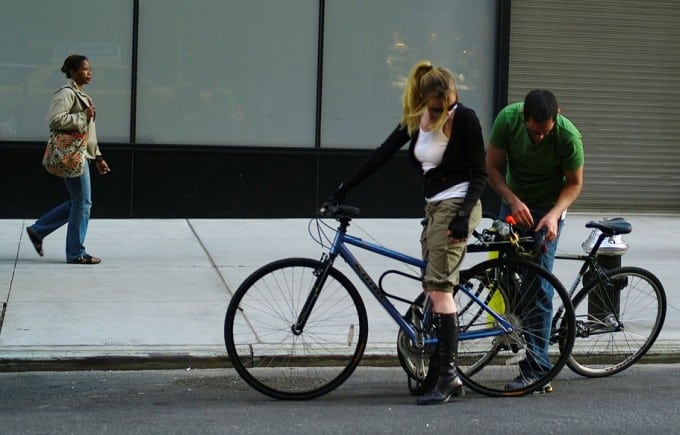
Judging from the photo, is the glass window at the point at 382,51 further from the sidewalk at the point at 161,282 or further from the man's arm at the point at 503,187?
the man's arm at the point at 503,187

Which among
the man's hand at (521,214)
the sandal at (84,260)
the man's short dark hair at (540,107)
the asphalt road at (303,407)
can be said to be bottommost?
the asphalt road at (303,407)

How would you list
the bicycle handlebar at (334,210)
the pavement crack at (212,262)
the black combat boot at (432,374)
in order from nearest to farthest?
the bicycle handlebar at (334,210) → the black combat boot at (432,374) → the pavement crack at (212,262)

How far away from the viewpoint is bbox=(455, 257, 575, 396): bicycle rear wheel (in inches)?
251

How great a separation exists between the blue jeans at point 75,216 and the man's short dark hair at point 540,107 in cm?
471

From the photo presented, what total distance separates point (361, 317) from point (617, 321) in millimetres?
1632

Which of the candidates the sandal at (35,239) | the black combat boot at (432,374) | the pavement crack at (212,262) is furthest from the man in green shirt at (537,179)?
the sandal at (35,239)

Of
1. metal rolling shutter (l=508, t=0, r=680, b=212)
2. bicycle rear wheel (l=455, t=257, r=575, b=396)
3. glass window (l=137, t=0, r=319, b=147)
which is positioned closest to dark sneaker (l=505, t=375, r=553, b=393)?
bicycle rear wheel (l=455, t=257, r=575, b=396)

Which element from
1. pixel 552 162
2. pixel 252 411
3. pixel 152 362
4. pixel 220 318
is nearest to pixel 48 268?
pixel 220 318

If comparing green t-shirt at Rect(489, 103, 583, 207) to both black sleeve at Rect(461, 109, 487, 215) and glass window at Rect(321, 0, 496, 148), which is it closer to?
black sleeve at Rect(461, 109, 487, 215)

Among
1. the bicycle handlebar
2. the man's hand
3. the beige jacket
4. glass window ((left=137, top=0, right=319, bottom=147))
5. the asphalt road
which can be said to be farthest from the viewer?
glass window ((left=137, top=0, right=319, bottom=147))

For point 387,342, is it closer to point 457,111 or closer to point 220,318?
point 220,318

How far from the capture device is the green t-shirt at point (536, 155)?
21.0 feet

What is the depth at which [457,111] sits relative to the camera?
6031 mm

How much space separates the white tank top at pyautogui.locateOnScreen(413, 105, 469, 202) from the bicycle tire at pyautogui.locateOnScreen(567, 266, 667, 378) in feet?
3.90
